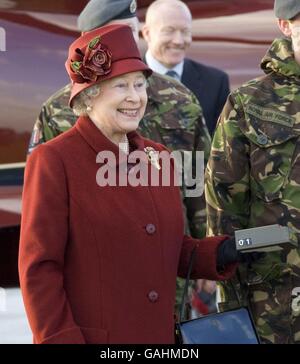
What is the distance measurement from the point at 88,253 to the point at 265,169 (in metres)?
0.83

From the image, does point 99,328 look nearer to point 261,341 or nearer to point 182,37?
point 261,341

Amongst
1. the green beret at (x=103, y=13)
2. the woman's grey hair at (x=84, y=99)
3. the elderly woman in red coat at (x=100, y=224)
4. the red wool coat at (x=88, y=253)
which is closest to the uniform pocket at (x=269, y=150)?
the elderly woman in red coat at (x=100, y=224)

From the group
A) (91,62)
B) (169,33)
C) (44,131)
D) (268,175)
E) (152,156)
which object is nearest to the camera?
(91,62)

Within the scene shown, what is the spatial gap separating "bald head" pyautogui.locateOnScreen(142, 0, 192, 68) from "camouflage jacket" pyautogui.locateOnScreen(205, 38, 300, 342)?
2.07 m

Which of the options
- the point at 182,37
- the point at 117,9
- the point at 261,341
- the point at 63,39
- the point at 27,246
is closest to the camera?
the point at 27,246

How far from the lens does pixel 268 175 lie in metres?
4.37

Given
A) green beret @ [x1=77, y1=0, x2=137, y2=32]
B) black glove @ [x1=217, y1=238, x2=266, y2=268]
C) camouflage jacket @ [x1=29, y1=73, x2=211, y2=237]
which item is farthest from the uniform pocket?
green beret @ [x1=77, y1=0, x2=137, y2=32]

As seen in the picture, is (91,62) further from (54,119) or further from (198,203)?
(198,203)

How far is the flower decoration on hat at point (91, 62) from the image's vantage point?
3932mm

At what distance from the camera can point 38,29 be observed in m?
7.58

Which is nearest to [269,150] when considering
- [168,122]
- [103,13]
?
[168,122]

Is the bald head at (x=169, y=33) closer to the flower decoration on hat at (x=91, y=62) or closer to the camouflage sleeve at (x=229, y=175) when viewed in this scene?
the camouflage sleeve at (x=229, y=175)

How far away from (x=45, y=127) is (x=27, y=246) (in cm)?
160
